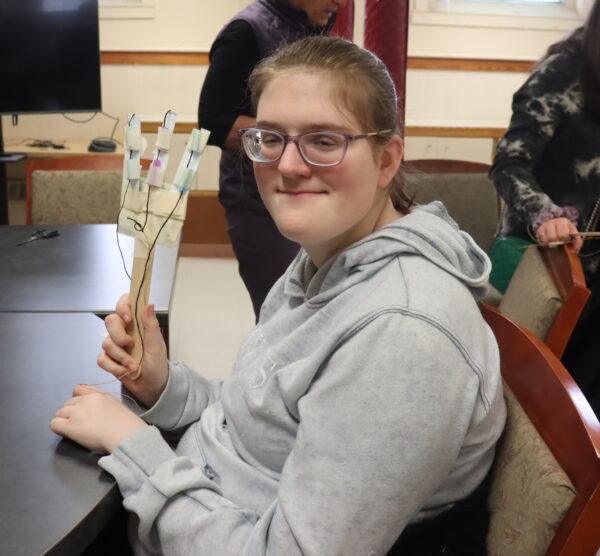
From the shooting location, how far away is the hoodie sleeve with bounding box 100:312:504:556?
726 mm

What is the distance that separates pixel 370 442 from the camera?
73 centimetres

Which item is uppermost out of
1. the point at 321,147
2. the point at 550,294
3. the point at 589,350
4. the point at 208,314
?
the point at 321,147

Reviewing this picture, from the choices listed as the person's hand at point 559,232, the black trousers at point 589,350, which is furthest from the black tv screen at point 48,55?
the black trousers at point 589,350

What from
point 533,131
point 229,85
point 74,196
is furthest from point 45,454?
point 74,196

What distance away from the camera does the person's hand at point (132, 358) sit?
99cm

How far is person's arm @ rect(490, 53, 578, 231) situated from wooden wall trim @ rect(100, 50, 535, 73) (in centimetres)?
229

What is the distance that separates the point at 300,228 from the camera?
2.91 ft

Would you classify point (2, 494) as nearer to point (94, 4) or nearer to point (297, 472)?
point (297, 472)

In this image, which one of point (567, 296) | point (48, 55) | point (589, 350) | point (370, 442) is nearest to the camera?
point (370, 442)

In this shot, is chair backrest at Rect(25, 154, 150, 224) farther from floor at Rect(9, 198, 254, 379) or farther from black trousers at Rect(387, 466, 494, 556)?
black trousers at Rect(387, 466, 494, 556)

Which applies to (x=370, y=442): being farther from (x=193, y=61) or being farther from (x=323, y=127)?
(x=193, y=61)

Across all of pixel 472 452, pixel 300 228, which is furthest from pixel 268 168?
pixel 472 452

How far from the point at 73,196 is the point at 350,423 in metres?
1.94

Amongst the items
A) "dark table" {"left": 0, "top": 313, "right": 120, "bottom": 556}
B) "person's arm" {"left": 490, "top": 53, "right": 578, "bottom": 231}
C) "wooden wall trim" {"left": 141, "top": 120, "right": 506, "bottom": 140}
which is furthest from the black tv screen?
"dark table" {"left": 0, "top": 313, "right": 120, "bottom": 556}
